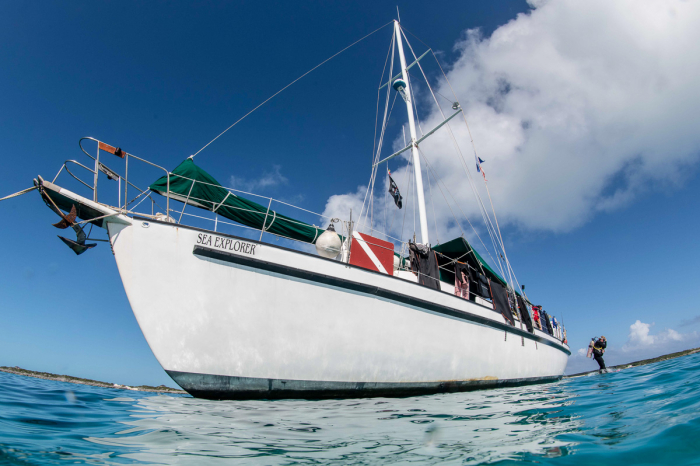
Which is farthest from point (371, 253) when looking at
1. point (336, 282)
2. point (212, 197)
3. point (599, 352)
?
point (599, 352)

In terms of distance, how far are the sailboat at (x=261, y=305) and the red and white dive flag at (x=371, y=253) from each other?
2 centimetres

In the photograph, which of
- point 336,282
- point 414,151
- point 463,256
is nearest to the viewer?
point 336,282

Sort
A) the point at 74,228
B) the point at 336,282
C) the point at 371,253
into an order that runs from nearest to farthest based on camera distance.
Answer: the point at 74,228
the point at 336,282
the point at 371,253

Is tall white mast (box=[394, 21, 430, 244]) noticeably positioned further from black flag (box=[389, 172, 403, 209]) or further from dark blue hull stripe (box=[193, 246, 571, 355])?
dark blue hull stripe (box=[193, 246, 571, 355])

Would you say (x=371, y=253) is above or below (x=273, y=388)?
above

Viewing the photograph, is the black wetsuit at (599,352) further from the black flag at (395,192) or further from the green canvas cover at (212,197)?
the green canvas cover at (212,197)

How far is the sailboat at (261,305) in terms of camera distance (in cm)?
515

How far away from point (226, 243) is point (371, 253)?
297 centimetres

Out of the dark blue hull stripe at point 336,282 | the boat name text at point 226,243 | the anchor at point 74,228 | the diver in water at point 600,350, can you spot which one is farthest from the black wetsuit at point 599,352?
the anchor at point 74,228

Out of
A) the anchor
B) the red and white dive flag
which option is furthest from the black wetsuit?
the anchor

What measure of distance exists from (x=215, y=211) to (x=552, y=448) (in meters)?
6.80

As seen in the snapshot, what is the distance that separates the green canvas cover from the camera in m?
6.49

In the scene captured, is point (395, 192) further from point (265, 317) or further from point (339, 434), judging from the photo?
point (339, 434)

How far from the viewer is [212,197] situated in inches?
275
